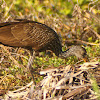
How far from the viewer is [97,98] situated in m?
2.88

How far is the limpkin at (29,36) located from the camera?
3.79 metres

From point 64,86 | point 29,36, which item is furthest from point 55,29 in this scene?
point 64,86

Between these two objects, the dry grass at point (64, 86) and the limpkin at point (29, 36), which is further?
the limpkin at point (29, 36)

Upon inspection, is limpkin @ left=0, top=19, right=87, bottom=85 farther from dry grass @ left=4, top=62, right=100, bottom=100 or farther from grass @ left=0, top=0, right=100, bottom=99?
dry grass @ left=4, top=62, right=100, bottom=100

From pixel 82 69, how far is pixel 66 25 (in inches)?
89.1

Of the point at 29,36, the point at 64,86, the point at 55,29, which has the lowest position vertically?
the point at 64,86

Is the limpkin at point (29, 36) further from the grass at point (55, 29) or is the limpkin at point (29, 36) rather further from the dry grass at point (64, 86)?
the dry grass at point (64, 86)

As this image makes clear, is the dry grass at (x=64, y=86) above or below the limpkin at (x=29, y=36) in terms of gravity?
below

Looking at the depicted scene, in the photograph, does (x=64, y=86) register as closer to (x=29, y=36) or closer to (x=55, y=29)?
(x=29, y=36)

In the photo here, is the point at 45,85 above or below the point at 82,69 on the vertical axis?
below

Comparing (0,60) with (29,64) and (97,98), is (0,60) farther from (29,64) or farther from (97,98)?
(97,98)

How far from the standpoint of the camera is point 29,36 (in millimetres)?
3949

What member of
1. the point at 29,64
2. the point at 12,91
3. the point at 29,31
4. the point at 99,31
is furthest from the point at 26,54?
the point at 99,31

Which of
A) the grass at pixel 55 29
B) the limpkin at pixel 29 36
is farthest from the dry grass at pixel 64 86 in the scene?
the limpkin at pixel 29 36
